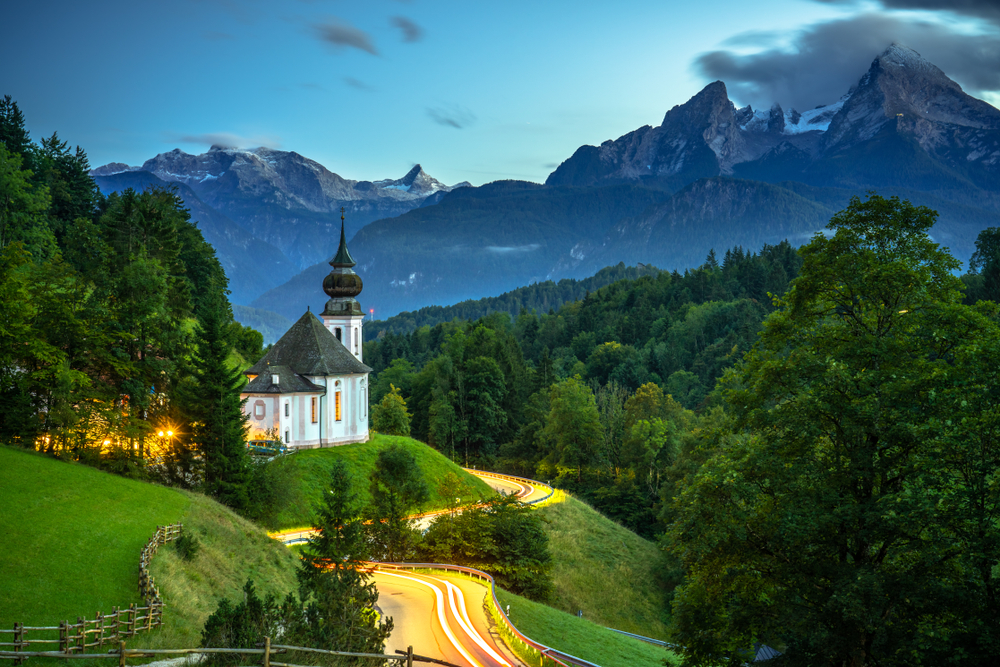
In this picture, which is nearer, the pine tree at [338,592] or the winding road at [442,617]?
the pine tree at [338,592]

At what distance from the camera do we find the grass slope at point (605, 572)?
4841 centimetres

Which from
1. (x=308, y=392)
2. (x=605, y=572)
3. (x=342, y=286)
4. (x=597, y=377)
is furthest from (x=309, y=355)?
(x=597, y=377)

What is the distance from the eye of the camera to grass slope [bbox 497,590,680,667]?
31031 millimetres

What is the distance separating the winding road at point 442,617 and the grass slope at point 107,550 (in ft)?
14.9

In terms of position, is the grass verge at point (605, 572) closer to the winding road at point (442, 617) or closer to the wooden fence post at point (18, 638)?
the winding road at point (442, 617)

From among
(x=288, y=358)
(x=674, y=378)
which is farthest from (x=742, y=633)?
(x=674, y=378)

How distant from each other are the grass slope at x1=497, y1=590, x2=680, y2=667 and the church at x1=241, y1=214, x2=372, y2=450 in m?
24.7

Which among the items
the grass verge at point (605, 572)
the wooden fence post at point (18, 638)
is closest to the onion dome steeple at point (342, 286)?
the grass verge at point (605, 572)

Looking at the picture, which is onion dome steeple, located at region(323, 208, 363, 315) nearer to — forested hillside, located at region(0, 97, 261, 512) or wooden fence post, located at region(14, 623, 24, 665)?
forested hillside, located at region(0, 97, 261, 512)

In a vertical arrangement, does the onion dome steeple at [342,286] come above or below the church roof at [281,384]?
above

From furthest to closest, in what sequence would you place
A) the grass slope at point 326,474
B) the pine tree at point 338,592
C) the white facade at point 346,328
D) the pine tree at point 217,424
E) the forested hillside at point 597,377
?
the forested hillside at point 597,377, the white facade at point 346,328, the grass slope at point 326,474, the pine tree at point 217,424, the pine tree at point 338,592

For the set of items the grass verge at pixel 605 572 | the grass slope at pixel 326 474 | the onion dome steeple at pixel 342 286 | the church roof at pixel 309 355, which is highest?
the onion dome steeple at pixel 342 286

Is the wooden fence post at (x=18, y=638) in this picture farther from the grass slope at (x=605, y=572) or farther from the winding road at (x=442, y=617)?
the grass slope at (x=605, y=572)

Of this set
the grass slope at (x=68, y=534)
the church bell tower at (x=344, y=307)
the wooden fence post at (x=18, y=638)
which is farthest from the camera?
the church bell tower at (x=344, y=307)
